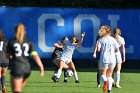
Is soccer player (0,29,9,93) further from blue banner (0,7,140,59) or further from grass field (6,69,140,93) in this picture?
blue banner (0,7,140,59)

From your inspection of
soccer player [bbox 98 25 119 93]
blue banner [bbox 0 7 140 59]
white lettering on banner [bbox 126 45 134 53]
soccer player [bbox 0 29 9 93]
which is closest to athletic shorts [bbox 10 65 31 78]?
soccer player [bbox 0 29 9 93]

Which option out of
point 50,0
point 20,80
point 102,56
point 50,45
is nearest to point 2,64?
point 102,56

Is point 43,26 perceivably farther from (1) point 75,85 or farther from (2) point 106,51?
(2) point 106,51

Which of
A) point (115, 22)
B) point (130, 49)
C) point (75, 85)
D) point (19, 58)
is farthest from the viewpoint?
point (115, 22)

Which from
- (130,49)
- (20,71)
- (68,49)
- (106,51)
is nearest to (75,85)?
(68,49)

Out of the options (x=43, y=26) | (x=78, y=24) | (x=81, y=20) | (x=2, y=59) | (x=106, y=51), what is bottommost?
(x=2, y=59)

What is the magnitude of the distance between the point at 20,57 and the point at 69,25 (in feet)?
61.3

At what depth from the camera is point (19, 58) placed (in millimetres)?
13922

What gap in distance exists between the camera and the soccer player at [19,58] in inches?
541

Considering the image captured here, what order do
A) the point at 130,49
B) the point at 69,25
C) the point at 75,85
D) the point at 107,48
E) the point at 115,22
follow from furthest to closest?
the point at 69,25 → the point at 115,22 → the point at 130,49 → the point at 75,85 → the point at 107,48

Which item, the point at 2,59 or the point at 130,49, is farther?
the point at 130,49

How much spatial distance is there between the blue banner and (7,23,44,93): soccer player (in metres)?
18.2

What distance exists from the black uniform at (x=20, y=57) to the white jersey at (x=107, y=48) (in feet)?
15.2

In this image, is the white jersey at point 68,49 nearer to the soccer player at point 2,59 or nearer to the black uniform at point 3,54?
the soccer player at point 2,59
